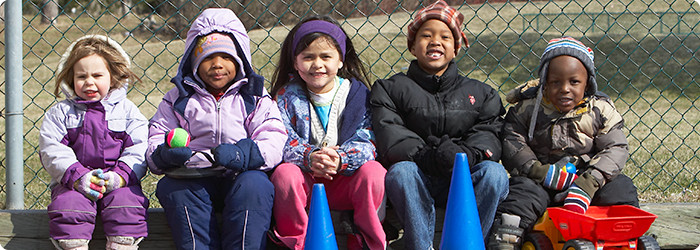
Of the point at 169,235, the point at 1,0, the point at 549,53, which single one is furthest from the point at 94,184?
the point at 549,53

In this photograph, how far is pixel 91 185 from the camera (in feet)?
10.4

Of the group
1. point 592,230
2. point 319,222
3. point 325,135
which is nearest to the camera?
point 319,222

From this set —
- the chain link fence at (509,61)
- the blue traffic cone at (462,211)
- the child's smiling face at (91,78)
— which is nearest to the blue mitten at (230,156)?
the child's smiling face at (91,78)

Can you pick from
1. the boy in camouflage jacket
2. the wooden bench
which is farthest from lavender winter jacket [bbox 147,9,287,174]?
the boy in camouflage jacket

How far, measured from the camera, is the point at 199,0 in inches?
659

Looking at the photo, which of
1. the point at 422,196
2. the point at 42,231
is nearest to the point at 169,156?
the point at 42,231

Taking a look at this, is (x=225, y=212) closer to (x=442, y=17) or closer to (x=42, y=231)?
(x=42, y=231)

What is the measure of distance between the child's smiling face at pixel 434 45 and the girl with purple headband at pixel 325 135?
1.16 ft

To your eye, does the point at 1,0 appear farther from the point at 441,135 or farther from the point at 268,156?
the point at 441,135

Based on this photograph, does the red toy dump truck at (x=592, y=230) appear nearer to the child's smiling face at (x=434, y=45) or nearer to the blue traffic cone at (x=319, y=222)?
the child's smiling face at (x=434, y=45)

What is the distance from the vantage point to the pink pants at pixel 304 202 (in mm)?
3172

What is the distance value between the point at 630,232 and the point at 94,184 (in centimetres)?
234

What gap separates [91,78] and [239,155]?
0.84 metres

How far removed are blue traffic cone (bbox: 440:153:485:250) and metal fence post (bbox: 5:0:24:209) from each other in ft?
7.20
